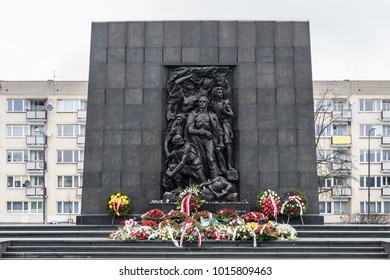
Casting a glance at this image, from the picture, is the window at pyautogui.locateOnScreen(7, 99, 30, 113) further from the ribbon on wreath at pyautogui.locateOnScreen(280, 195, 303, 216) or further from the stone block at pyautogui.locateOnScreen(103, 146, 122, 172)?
the ribbon on wreath at pyautogui.locateOnScreen(280, 195, 303, 216)

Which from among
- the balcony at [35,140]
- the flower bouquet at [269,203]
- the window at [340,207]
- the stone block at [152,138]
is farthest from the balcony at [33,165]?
the flower bouquet at [269,203]

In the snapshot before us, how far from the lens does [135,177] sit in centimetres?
2200

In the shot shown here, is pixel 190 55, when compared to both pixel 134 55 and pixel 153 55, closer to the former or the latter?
pixel 153 55

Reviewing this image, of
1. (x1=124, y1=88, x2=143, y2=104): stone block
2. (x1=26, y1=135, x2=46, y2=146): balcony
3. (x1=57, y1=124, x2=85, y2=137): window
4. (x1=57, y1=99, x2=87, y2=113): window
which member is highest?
(x1=57, y1=99, x2=87, y2=113): window

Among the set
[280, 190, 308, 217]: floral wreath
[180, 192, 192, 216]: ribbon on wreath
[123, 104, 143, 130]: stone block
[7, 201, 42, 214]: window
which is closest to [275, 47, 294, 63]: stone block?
[280, 190, 308, 217]: floral wreath

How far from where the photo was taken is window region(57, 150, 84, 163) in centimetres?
5069

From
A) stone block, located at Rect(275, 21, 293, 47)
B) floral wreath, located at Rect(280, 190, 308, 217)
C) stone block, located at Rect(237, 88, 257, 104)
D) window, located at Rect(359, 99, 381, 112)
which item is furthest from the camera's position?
window, located at Rect(359, 99, 381, 112)

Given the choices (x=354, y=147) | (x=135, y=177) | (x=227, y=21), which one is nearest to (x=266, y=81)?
(x=227, y=21)

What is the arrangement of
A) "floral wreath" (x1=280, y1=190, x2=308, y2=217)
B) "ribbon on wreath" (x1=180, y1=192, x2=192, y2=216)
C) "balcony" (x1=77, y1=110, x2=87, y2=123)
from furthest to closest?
"balcony" (x1=77, y1=110, x2=87, y2=123)
"floral wreath" (x1=280, y1=190, x2=308, y2=217)
"ribbon on wreath" (x1=180, y1=192, x2=192, y2=216)

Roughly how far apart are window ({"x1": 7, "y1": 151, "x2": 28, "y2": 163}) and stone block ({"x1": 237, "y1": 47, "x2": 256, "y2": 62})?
3218cm

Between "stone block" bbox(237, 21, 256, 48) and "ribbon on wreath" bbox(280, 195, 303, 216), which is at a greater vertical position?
"stone block" bbox(237, 21, 256, 48)

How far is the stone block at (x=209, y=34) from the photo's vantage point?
22594 mm

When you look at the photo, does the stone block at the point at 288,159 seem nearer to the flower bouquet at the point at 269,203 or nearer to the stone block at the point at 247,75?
the flower bouquet at the point at 269,203

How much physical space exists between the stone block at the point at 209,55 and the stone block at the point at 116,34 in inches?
103
